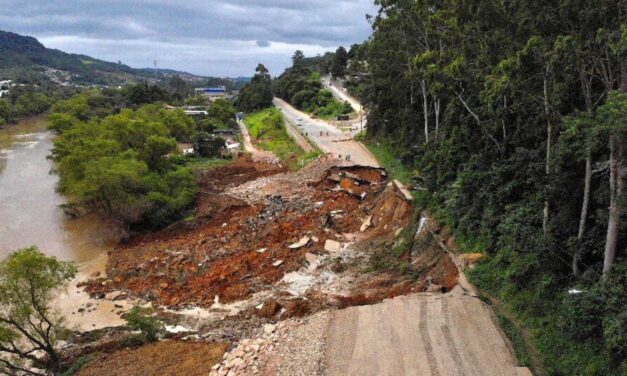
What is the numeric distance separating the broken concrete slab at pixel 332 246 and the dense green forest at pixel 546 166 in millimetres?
5092

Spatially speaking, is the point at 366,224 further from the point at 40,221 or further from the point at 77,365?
the point at 40,221

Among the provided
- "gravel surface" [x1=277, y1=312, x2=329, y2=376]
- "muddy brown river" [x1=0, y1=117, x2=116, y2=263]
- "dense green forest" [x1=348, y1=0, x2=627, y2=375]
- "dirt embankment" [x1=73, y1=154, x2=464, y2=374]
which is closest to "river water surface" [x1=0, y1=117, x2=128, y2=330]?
"muddy brown river" [x1=0, y1=117, x2=116, y2=263]

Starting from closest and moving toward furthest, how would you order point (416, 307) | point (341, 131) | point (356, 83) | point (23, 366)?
point (416, 307)
point (23, 366)
point (341, 131)
point (356, 83)

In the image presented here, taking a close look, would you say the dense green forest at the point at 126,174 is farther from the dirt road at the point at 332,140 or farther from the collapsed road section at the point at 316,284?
the dirt road at the point at 332,140

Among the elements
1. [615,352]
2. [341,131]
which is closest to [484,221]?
[615,352]

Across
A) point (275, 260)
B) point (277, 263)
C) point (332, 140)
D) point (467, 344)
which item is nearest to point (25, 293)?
point (277, 263)

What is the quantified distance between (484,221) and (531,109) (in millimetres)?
4595

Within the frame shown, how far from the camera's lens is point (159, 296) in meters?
21.1

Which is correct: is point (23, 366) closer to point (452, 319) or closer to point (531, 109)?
point (452, 319)

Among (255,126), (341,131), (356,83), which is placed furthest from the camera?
(356,83)

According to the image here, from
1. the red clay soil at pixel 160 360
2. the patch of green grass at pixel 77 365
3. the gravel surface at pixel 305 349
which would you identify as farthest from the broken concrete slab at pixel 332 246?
the patch of green grass at pixel 77 365

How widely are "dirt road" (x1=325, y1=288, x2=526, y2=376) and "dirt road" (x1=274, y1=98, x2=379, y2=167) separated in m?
20.6

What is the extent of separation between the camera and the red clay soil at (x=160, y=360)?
14.3 metres

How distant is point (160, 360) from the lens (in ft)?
Result: 49.3
